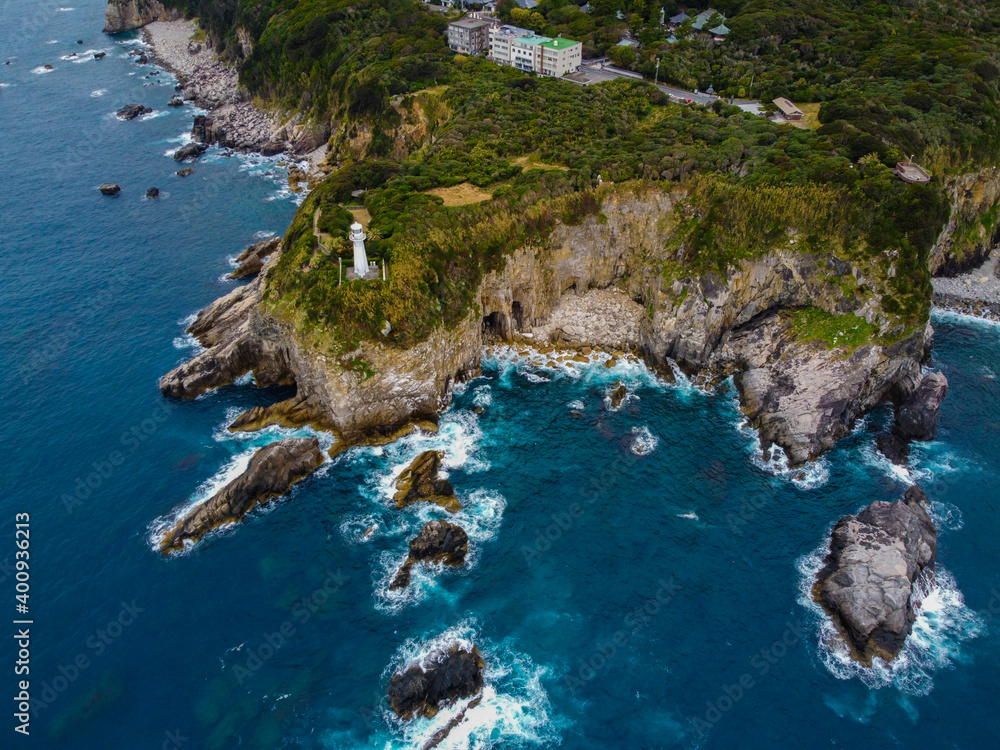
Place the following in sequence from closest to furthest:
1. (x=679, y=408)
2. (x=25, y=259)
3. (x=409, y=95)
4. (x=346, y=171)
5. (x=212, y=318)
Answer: (x=679, y=408) < (x=212, y=318) < (x=346, y=171) < (x=25, y=259) < (x=409, y=95)

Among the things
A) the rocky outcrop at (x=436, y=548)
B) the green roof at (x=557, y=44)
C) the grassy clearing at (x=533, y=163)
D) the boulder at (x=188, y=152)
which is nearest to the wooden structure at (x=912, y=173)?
the grassy clearing at (x=533, y=163)

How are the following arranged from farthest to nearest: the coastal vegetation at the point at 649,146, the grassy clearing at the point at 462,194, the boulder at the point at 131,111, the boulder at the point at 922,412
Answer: the boulder at the point at 131,111, the grassy clearing at the point at 462,194, the coastal vegetation at the point at 649,146, the boulder at the point at 922,412

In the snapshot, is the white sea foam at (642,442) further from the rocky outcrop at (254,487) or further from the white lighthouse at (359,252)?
the white lighthouse at (359,252)

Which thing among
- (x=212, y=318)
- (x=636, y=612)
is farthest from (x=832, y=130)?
(x=212, y=318)

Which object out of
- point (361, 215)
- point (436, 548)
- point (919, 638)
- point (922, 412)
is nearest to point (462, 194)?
point (361, 215)

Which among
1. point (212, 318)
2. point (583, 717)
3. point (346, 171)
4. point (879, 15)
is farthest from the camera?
point (879, 15)

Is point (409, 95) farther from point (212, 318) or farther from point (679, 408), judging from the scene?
point (679, 408)
